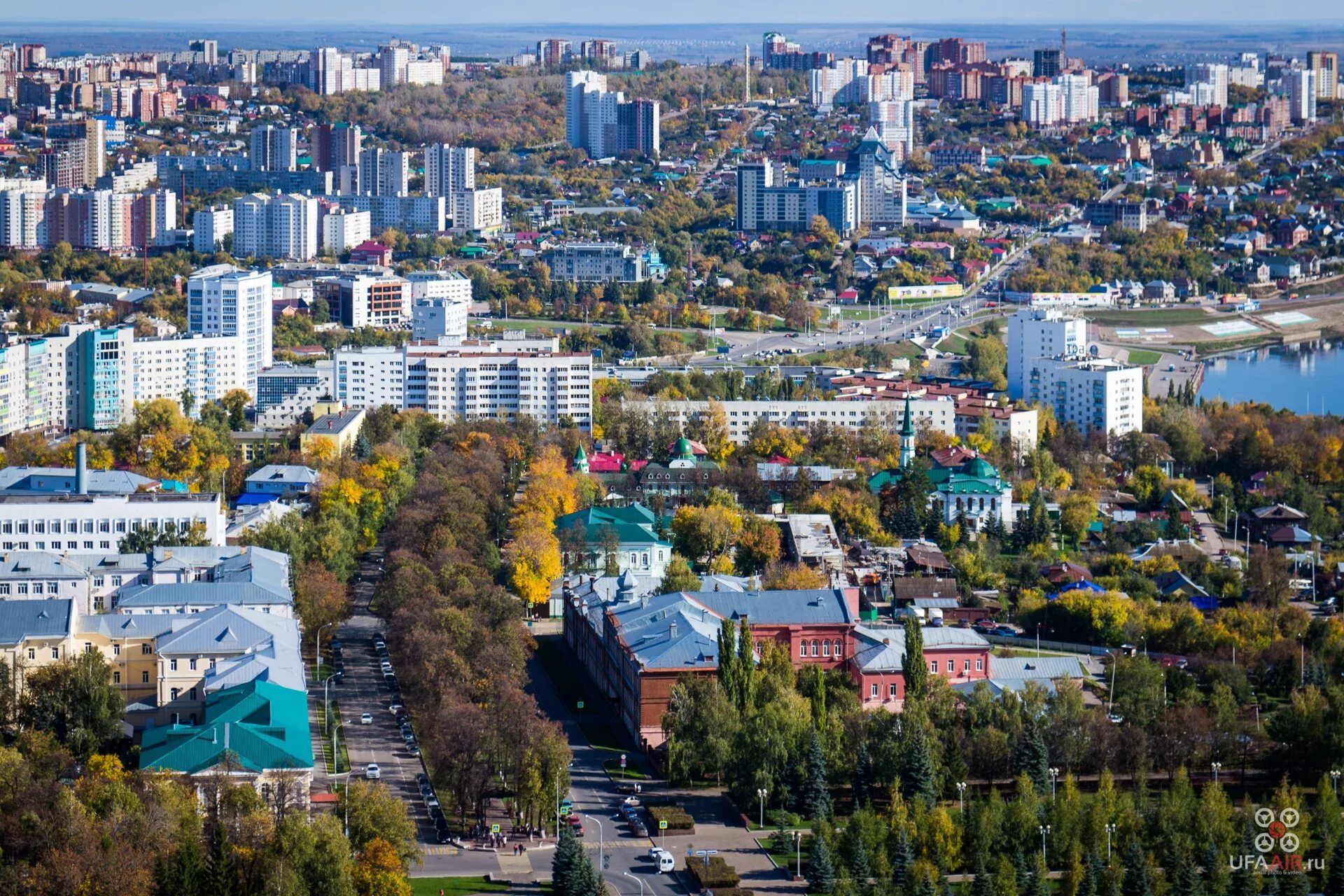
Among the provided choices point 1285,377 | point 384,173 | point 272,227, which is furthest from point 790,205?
point 1285,377

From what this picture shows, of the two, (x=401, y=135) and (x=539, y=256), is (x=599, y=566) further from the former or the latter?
(x=401, y=135)

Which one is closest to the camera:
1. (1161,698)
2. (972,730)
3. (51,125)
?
(972,730)

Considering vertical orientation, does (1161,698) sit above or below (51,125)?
below

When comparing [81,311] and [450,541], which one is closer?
[450,541]

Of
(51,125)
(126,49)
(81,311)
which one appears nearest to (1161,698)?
(81,311)

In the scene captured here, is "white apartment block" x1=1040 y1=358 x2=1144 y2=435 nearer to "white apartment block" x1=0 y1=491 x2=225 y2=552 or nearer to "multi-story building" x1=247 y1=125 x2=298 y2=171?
"white apartment block" x1=0 y1=491 x2=225 y2=552
